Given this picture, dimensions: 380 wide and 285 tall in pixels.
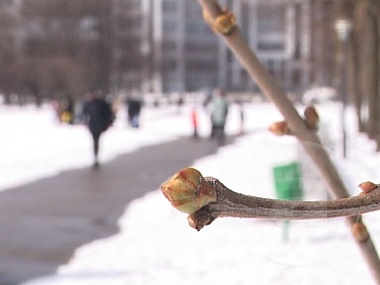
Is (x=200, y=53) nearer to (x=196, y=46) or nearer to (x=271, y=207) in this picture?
(x=196, y=46)

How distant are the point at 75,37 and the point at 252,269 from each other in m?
66.5

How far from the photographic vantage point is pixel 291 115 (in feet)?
6.92

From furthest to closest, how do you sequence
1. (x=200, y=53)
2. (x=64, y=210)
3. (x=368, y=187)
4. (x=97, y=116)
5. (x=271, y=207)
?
(x=200, y=53)
(x=97, y=116)
(x=64, y=210)
(x=368, y=187)
(x=271, y=207)

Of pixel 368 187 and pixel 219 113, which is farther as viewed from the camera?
pixel 219 113

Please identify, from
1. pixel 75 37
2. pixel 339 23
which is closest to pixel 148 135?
pixel 339 23

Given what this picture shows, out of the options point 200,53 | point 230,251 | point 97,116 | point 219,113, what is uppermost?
point 230,251

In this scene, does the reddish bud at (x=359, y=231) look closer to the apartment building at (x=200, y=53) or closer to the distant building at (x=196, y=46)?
the distant building at (x=196, y=46)

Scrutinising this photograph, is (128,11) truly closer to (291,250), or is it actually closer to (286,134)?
(291,250)

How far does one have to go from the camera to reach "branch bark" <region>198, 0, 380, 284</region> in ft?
6.53

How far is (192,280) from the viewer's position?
7.03 m

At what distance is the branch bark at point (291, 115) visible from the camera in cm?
199

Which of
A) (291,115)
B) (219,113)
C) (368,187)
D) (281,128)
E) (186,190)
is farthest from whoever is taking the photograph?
(219,113)

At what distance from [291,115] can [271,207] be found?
2.50 ft

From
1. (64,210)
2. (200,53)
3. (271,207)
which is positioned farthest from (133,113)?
(200,53)
